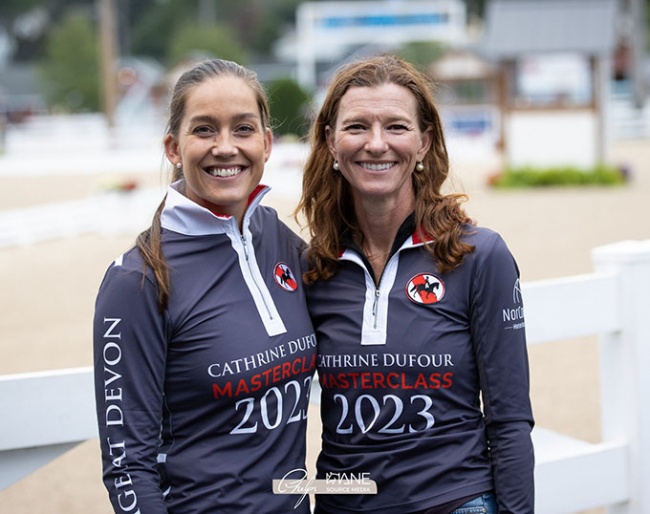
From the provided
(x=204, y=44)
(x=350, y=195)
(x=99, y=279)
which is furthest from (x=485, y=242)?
(x=204, y=44)

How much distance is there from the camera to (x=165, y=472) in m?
2.44

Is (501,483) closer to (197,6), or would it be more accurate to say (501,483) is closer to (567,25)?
(567,25)

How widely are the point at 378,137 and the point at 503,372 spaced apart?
2.16ft

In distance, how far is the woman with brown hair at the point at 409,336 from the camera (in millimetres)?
2549

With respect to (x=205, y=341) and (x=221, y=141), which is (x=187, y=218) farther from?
(x=205, y=341)

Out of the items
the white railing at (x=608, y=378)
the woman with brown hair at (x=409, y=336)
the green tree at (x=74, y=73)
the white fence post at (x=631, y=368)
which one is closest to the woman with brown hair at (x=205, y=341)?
the woman with brown hair at (x=409, y=336)

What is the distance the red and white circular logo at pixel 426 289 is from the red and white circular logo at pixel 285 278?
0.29 metres

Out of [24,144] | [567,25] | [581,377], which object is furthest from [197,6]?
[581,377]

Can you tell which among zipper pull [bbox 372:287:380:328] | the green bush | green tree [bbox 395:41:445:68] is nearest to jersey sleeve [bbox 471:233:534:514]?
zipper pull [bbox 372:287:380:328]

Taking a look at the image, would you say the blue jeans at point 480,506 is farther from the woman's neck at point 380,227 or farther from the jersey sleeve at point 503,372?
the woman's neck at point 380,227

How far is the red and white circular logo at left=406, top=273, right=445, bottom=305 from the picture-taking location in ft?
8.54

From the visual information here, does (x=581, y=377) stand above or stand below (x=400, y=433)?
below

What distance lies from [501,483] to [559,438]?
1151 millimetres

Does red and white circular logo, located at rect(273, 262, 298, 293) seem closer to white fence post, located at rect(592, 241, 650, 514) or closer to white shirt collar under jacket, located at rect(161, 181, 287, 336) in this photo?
white shirt collar under jacket, located at rect(161, 181, 287, 336)
